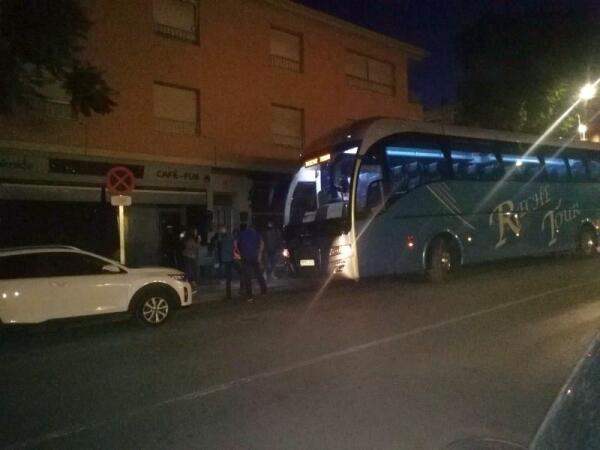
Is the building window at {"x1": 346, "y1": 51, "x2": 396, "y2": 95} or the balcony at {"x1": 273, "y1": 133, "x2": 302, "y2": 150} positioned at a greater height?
the building window at {"x1": 346, "y1": 51, "x2": 396, "y2": 95}

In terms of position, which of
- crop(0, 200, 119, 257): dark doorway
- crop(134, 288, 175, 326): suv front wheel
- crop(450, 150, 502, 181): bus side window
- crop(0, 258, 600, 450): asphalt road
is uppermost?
crop(450, 150, 502, 181): bus side window

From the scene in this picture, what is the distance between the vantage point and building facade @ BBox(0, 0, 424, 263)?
1628cm

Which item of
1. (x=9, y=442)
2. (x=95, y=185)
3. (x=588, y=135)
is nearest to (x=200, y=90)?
(x=95, y=185)

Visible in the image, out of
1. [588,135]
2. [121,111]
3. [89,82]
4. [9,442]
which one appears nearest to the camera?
[9,442]

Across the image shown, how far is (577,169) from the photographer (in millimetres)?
18859

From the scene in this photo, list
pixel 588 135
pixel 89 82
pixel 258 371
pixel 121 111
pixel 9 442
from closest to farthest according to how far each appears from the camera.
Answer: pixel 9 442, pixel 258 371, pixel 89 82, pixel 121 111, pixel 588 135

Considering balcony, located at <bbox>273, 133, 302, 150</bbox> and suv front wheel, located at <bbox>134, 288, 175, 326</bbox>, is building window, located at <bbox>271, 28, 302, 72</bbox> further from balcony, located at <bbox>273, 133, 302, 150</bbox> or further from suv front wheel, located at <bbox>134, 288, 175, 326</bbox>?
suv front wheel, located at <bbox>134, 288, 175, 326</bbox>

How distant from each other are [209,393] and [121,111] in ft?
42.9

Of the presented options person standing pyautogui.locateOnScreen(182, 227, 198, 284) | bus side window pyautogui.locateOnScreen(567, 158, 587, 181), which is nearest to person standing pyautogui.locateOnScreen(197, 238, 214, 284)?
person standing pyautogui.locateOnScreen(182, 227, 198, 284)

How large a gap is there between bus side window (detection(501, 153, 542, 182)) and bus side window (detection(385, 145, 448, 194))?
2.51 m

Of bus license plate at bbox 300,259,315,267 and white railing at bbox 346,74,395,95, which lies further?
white railing at bbox 346,74,395,95

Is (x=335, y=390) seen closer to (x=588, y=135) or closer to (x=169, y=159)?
(x=169, y=159)

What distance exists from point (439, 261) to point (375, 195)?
8.39 feet

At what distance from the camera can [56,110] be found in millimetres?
16406
